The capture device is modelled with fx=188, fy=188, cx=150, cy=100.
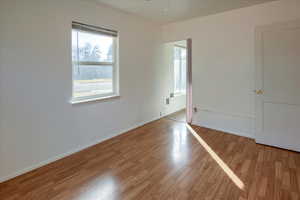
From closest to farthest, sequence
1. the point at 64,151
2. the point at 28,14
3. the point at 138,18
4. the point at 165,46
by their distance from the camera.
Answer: the point at 28,14 → the point at 64,151 → the point at 138,18 → the point at 165,46

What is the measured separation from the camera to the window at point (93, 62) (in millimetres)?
3023

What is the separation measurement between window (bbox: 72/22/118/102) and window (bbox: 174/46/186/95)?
254 centimetres

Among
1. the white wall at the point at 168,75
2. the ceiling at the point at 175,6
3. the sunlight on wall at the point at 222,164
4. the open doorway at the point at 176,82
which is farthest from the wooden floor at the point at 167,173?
the ceiling at the point at 175,6

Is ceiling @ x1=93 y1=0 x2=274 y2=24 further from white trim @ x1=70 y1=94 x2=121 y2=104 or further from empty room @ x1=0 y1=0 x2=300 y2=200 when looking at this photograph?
white trim @ x1=70 y1=94 x2=121 y2=104

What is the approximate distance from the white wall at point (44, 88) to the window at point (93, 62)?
14 centimetres

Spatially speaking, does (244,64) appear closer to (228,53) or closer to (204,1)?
(228,53)

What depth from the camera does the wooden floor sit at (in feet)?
6.56

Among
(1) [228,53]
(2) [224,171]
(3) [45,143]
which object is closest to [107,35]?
(3) [45,143]

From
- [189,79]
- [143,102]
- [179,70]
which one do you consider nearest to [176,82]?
[179,70]

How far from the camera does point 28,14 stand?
92.4 inches

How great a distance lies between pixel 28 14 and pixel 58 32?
0.41 meters

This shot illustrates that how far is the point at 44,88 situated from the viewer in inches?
Result: 101

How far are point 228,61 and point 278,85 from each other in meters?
1.03

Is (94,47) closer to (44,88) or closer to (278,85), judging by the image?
(44,88)
